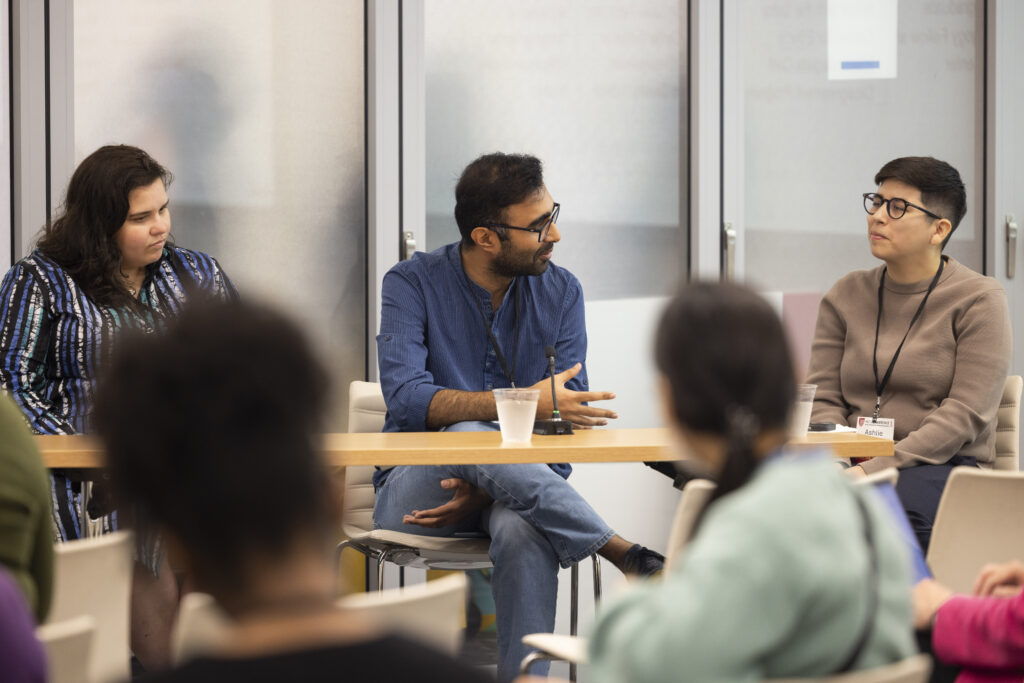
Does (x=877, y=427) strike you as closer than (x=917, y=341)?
Yes

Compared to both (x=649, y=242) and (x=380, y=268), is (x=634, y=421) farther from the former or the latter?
(x=380, y=268)

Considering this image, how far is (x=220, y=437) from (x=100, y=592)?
1.02m

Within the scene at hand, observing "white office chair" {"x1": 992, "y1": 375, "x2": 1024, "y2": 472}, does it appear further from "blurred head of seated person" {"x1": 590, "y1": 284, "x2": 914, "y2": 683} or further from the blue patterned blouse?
"blurred head of seated person" {"x1": 590, "y1": 284, "x2": 914, "y2": 683}

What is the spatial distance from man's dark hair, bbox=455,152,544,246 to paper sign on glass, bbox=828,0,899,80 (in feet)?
6.97

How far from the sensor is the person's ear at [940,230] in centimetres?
363

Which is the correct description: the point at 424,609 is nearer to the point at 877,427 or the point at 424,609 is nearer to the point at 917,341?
the point at 877,427

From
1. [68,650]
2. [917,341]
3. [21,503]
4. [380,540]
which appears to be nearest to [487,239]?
[380,540]

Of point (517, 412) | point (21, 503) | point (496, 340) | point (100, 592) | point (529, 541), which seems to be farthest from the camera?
point (496, 340)

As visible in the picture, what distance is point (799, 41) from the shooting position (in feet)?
16.3

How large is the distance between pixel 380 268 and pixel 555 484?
1832 millimetres

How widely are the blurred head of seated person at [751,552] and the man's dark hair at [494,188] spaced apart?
7.33 ft

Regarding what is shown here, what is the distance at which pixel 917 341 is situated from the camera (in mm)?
3570

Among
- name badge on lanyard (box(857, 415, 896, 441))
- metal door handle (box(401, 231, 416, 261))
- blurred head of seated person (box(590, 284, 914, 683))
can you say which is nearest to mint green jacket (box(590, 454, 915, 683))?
blurred head of seated person (box(590, 284, 914, 683))

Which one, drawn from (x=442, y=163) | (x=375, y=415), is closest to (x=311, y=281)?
(x=442, y=163)
